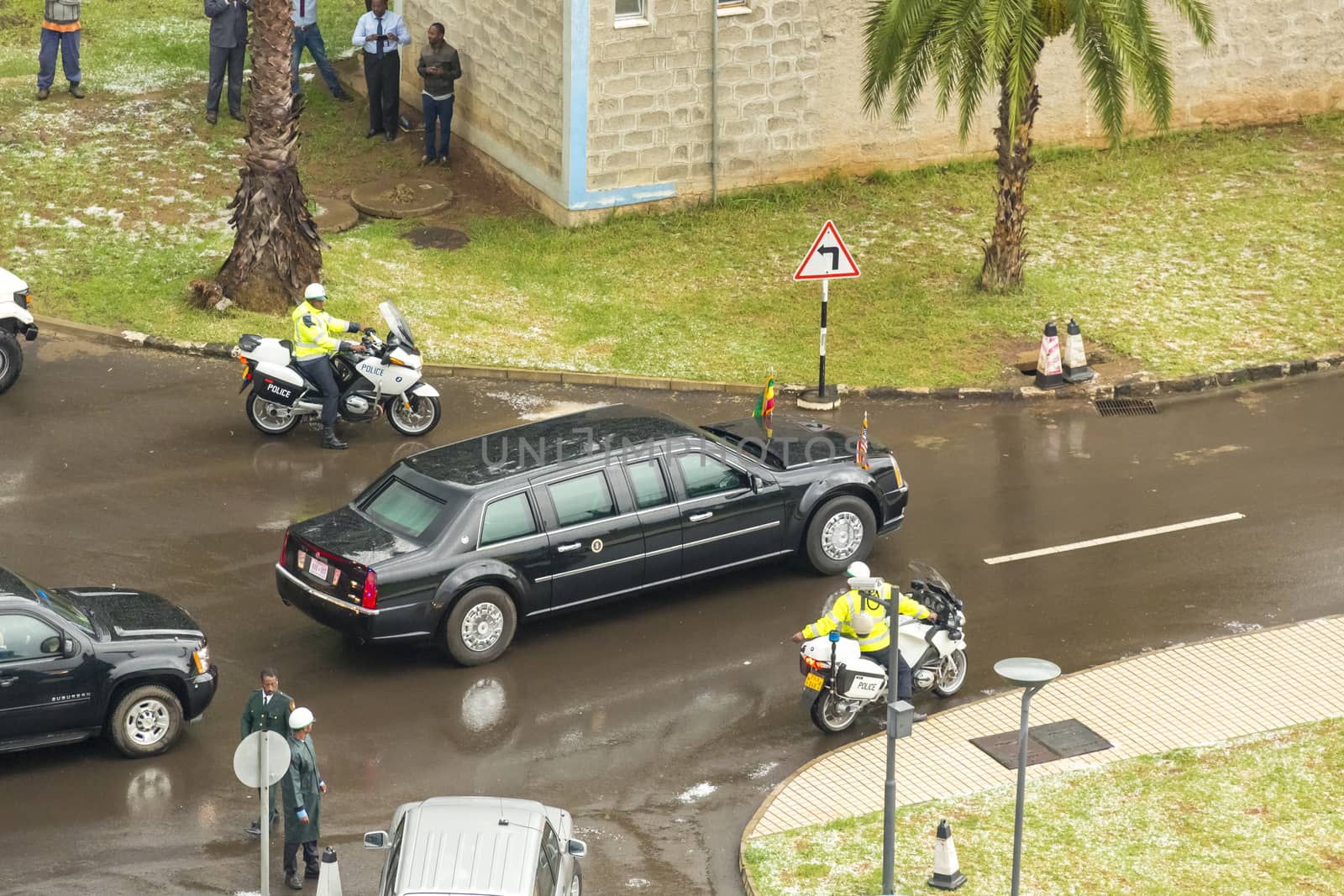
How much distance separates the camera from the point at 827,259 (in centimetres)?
2045

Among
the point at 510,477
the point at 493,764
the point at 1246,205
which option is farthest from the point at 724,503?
the point at 1246,205

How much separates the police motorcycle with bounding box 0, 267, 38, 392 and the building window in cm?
857

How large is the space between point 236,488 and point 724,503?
509 centimetres

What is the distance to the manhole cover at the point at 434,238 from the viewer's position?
24531 mm

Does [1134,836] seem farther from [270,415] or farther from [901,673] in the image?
[270,415]

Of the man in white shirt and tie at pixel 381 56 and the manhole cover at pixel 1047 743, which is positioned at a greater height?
the man in white shirt and tie at pixel 381 56

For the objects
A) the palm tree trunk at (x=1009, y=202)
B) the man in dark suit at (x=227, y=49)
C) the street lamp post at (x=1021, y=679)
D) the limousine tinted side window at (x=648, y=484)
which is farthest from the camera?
the man in dark suit at (x=227, y=49)

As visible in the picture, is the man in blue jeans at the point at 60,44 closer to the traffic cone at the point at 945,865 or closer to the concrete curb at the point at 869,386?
the concrete curb at the point at 869,386

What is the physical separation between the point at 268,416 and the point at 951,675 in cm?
803

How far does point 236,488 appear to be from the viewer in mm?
17891

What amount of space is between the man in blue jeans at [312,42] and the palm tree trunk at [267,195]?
17.8 feet

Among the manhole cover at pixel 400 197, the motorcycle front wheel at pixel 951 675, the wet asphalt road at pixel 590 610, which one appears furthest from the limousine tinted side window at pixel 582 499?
the manhole cover at pixel 400 197

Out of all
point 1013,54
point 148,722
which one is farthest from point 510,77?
point 148,722

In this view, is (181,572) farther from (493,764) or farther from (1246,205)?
(1246,205)
